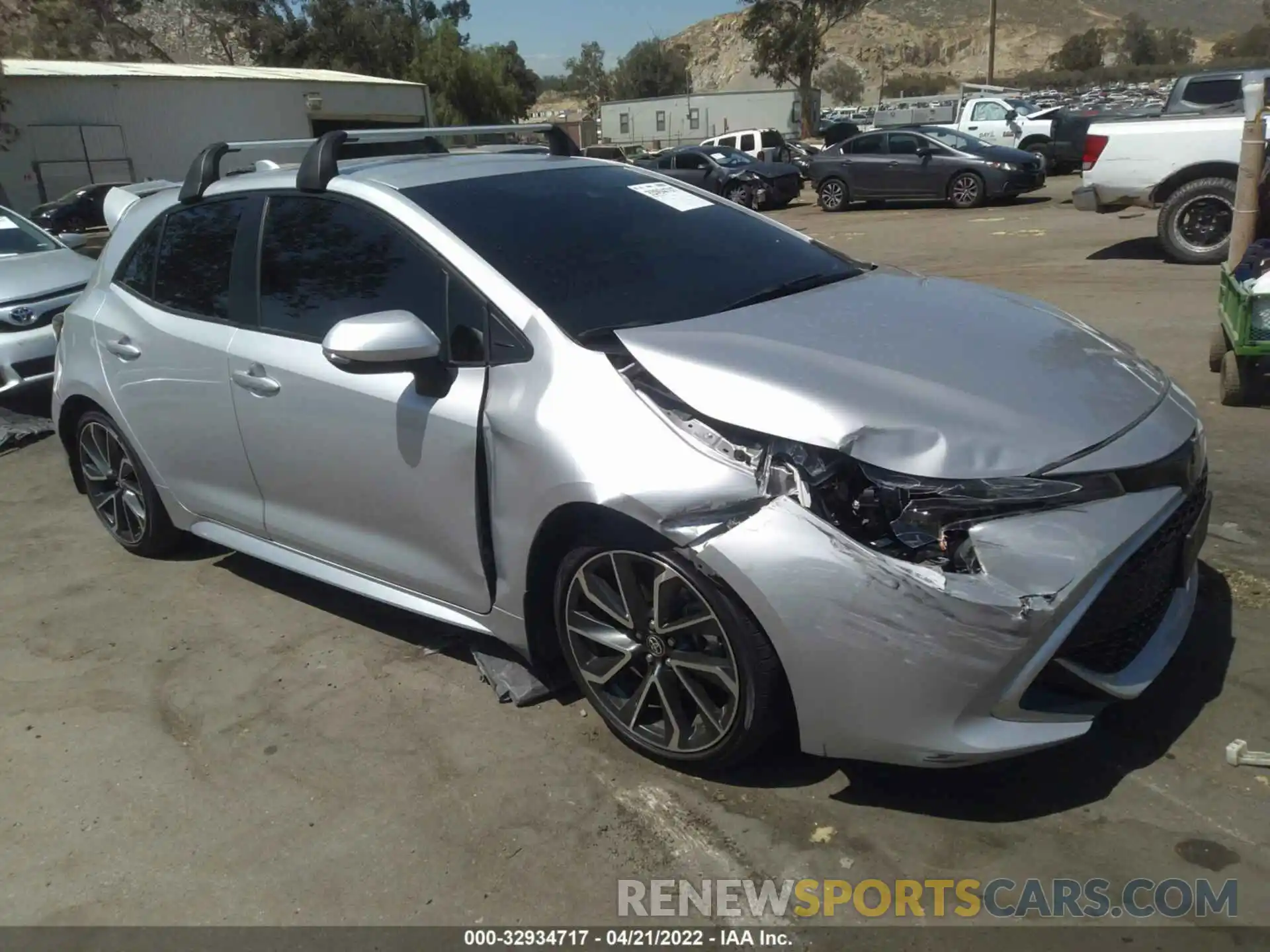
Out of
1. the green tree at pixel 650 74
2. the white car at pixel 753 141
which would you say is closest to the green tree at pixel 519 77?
the green tree at pixel 650 74

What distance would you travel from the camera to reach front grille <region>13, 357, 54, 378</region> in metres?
7.35

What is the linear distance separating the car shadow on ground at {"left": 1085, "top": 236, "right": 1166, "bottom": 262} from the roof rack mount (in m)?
8.39

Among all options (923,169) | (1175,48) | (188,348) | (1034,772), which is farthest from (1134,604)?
(1175,48)

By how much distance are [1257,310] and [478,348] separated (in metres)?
4.27

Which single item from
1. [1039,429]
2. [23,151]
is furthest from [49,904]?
[23,151]

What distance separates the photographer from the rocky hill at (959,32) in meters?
122

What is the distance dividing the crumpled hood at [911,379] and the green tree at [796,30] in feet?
148

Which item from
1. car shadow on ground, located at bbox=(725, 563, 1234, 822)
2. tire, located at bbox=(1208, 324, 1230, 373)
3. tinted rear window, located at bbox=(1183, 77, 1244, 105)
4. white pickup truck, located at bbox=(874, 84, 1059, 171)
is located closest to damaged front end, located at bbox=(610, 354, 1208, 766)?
car shadow on ground, located at bbox=(725, 563, 1234, 822)

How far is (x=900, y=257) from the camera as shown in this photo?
13.0m

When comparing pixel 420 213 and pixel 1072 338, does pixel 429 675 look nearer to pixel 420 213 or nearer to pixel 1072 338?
pixel 420 213

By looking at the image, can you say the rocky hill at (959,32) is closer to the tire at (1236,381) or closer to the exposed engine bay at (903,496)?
the tire at (1236,381)

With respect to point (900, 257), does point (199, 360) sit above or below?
above

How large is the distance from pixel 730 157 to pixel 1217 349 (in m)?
17.2

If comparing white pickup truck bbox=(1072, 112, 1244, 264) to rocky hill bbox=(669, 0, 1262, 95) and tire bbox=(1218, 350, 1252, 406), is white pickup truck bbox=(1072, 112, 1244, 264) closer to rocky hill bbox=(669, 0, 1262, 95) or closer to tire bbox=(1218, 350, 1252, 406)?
tire bbox=(1218, 350, 1252, 406)
